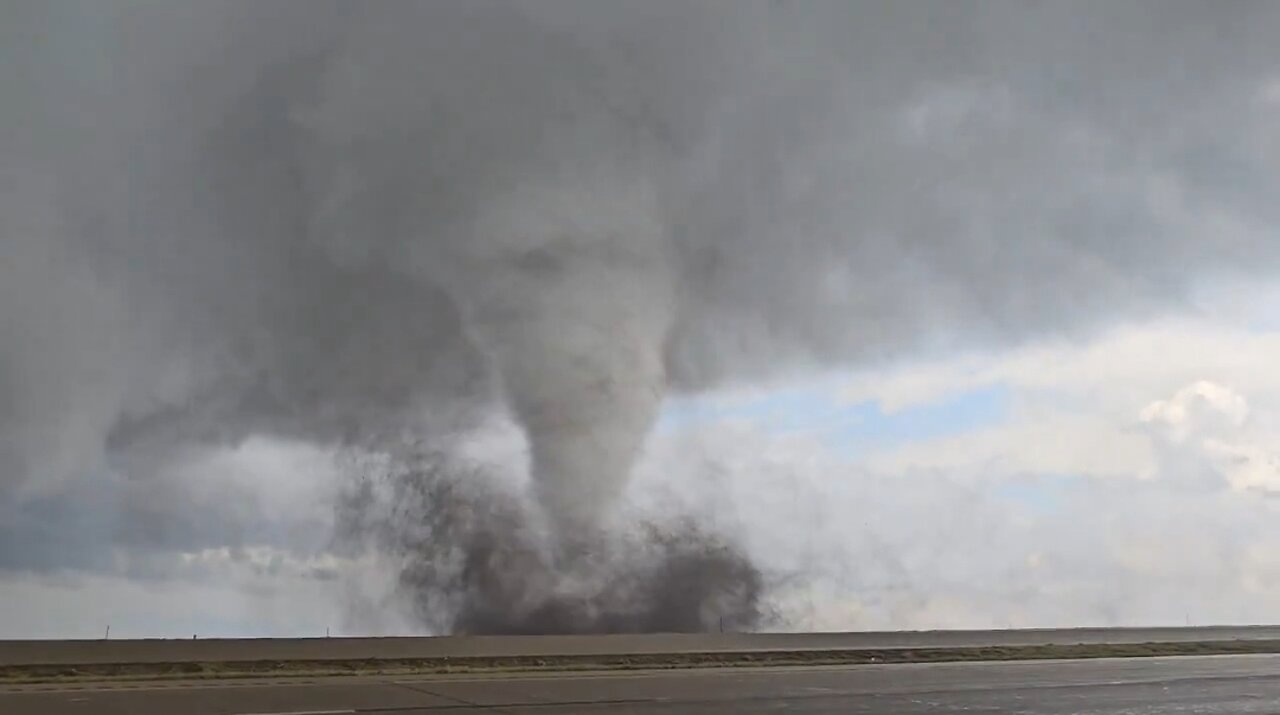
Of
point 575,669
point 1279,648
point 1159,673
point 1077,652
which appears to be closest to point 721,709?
point 575,669

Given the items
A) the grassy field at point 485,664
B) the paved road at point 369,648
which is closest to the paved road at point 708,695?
the grassy field at point 485,664

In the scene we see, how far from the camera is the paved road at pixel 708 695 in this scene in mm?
28500

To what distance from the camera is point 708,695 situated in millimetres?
32656

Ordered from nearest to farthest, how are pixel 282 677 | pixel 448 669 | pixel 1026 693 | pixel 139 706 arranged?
pixel 139 706, pixel 1026 693, pixel 282 677, pixel 448 669

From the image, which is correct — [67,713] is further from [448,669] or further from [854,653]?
[854,653]

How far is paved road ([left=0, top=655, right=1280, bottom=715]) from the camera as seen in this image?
28.5 metres

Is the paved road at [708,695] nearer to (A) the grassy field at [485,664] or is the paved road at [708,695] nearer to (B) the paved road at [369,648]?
(A) the grassy field at [485,664]

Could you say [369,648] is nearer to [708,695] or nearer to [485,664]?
[485,664]

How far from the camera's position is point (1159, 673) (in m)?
48.5

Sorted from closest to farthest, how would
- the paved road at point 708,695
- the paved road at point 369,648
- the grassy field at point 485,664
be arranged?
the paved road at point 708,695 < the grassy field at point 485,664 < the paved road at point 369,648

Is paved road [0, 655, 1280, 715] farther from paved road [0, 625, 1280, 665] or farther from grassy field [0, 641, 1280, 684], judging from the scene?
paved road [0, 625, 1280, 665]

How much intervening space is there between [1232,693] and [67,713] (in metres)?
36.7

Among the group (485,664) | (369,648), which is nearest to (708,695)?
(485,664)

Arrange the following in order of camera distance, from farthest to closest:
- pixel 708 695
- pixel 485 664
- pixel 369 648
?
pixel 369 648 → pixel 485 664 → pixel 708 695
